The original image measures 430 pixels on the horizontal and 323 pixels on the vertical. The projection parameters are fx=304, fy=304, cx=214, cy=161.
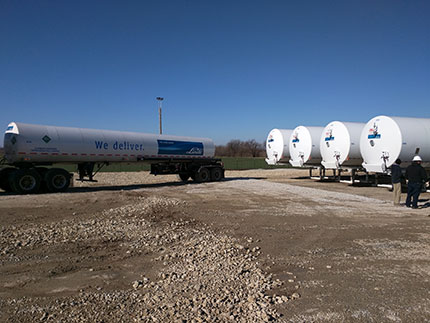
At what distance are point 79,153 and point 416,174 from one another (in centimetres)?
1450

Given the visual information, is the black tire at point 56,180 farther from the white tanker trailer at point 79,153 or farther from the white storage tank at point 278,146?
the white storage tank at point 278,146

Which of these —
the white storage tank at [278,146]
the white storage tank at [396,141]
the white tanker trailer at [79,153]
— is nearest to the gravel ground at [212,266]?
the white tanker trailer at [79,153]

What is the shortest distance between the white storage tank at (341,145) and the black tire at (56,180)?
49.0 feet

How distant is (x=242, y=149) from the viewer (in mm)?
84938

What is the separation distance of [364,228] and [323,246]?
2141 mm

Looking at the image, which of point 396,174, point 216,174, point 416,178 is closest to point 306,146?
point 216,174

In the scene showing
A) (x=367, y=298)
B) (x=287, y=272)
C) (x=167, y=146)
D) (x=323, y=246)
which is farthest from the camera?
(x=167, y=146)

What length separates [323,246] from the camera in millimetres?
6180

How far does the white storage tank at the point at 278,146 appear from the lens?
23.6m

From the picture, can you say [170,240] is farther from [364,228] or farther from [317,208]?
[317,208]

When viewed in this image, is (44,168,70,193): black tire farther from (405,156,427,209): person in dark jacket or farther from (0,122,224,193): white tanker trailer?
(405,156,427,209): person in dark jacket

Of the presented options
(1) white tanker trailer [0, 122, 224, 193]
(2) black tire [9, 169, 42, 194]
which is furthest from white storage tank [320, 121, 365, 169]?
(2) black tire [9, 169, 42, 194]

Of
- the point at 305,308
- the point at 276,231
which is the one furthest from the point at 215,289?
the point at 276,231

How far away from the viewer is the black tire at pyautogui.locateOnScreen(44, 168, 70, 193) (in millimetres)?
14044
